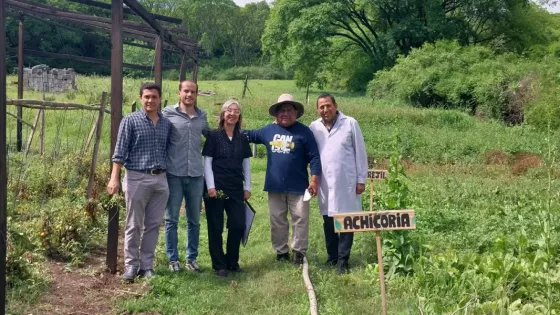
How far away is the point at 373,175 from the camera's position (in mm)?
7070

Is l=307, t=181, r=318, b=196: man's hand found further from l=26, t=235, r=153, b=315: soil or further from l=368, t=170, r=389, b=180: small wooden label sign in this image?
l=26, t=235, r=153, b=315: soil

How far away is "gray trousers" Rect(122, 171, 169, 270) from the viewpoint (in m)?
5.50

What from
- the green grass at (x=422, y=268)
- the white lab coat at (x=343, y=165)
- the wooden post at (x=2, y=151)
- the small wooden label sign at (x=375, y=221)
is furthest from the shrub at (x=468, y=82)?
the wooden post at (x=2, y=151)

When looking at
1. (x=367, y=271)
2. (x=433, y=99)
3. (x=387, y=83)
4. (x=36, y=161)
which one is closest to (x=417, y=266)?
(x=367, y=271)

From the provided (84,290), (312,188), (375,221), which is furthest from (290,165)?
(84,290)

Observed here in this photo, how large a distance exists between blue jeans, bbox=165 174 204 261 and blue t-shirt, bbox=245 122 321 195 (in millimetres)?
802

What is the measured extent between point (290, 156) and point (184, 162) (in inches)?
44.0

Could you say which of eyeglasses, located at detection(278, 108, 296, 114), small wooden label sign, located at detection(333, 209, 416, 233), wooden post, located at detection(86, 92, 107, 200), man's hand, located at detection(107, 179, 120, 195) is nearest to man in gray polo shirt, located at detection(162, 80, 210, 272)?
man's hand, located at detection(107, 179, 120, 195)

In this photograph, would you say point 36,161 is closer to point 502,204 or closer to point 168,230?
point 168,230

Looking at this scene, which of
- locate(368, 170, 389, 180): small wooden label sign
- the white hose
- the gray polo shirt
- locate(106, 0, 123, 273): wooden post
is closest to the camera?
the white hose

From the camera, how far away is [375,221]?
4250 millimetres

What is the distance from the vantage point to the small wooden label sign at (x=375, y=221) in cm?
424

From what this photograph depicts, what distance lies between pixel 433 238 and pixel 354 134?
60.6 inches

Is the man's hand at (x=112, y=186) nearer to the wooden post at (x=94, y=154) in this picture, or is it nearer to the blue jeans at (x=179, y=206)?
the blue jeans at (x=179, y=206)
